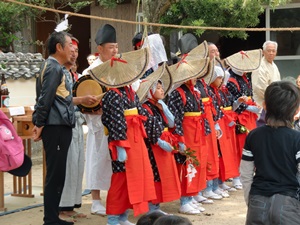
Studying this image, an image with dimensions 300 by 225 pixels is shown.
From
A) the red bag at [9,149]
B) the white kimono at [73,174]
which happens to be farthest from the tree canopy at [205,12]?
the red bag at [9,149]

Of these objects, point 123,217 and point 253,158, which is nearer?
point 253,158

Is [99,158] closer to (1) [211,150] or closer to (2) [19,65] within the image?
(1) [211,150]

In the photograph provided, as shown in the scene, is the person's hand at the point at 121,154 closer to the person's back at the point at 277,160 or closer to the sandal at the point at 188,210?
the sandal at the point at 188,210

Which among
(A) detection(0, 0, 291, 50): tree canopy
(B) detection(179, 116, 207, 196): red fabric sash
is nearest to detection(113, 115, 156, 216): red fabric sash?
(B) detection(179, 116, 207, 196): red fabric sash

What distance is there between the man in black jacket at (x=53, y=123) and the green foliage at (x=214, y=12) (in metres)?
5.12

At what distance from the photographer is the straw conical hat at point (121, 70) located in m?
6.11

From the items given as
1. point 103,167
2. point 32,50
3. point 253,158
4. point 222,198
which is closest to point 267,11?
point 32,50

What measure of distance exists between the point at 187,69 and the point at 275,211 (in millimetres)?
3128

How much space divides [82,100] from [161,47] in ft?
4.18

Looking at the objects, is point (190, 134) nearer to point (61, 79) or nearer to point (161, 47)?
point (161, 47)

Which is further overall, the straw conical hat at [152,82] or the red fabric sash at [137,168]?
the straw conical hat at [152,82]

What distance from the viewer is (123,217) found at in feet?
21.1

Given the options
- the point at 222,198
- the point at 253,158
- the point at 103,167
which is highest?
the point at 253,158

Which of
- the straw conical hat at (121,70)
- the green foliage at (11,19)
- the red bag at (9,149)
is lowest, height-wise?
the red bag at (9,149)
